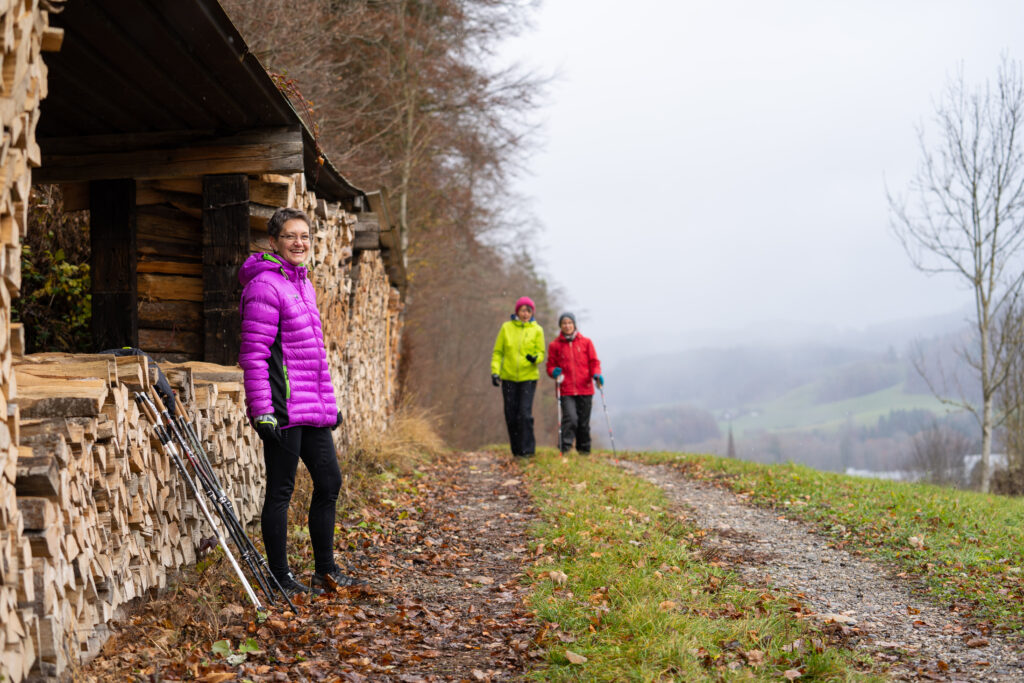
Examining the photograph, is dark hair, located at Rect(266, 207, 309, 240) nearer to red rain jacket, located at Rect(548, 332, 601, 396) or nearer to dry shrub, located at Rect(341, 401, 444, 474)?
dry shrub, located at Rect(341, 401, 444, 474)

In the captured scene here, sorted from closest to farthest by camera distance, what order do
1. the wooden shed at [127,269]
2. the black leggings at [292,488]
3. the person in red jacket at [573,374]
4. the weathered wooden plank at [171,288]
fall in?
1. the wooden shed at [127,269]
2. the black leggings at [292,488]
3. the weathered wooden plank at [171,288]
4. the person in red jacket at [573,374]

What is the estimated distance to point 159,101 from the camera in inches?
236

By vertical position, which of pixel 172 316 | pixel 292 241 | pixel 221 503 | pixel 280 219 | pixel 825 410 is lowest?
pixel 825 410

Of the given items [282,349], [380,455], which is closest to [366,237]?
[380,455]

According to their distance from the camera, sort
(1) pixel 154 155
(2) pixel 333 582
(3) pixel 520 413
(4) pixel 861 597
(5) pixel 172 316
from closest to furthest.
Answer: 1. (2) pixel 333 582
2. (4) pixel 861 597
3. (1) pixel 154 155
4. (5) pixel 172 316
5. (3) pixel 520 413

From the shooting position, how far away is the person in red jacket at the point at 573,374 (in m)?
11.6

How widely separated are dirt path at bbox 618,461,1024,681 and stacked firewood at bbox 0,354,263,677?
389cm

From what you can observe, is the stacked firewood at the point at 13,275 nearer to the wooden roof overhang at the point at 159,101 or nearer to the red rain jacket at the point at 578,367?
the wooden roof overhang at the point at 159,101

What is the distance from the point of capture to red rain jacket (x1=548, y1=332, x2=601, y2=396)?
459 inches

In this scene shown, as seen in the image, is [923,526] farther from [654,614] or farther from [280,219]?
[280,219]

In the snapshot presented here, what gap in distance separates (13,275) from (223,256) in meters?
3.89

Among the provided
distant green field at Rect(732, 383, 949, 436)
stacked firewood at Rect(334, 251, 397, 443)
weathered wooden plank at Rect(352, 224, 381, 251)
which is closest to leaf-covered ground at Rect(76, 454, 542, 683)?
stacked firewood at Rect(334, 251, 397, 443)

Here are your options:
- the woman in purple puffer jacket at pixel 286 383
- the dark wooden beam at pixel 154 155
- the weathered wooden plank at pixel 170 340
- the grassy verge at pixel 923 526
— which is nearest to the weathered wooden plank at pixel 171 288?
the weathered wooden plank at pixel 170 340

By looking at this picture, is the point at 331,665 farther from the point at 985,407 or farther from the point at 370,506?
the point at 985,407
